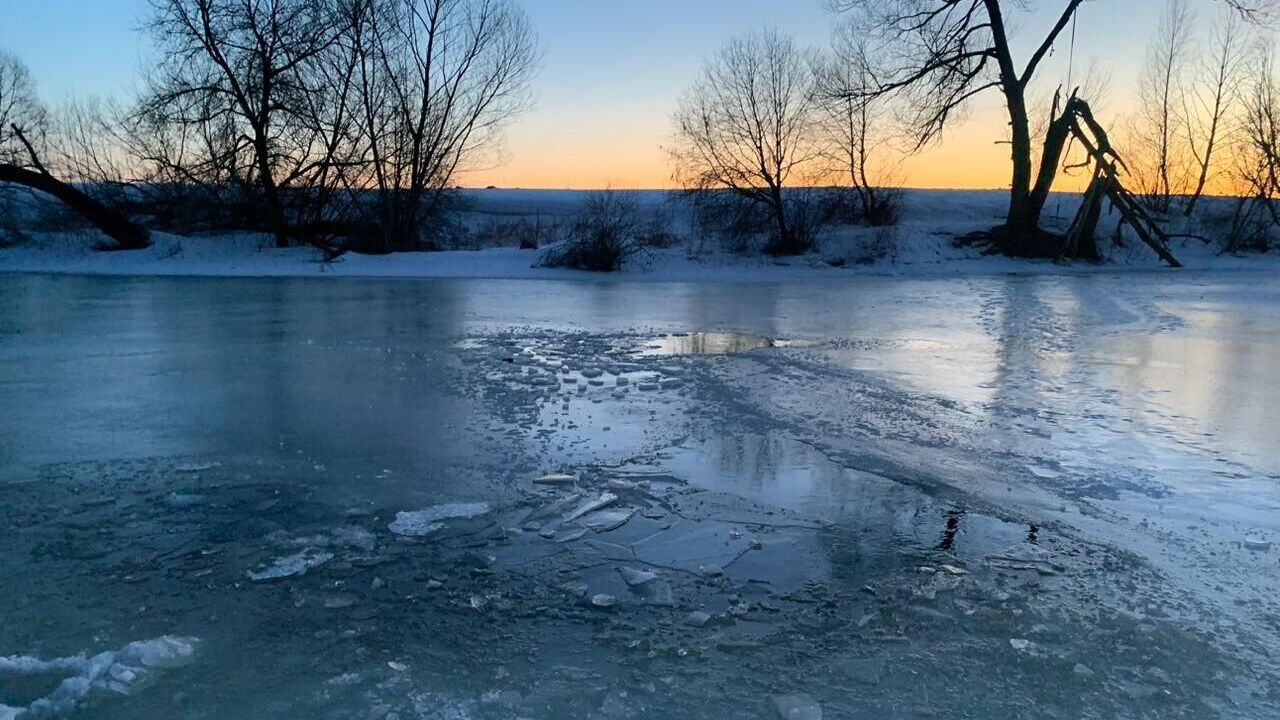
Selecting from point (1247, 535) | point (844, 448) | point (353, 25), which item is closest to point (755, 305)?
point (844, 448)

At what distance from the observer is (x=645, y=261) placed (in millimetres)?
26188

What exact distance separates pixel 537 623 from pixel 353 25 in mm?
26016

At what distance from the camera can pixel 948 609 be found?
3475 millimetres

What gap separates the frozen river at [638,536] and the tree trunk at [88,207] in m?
20.0

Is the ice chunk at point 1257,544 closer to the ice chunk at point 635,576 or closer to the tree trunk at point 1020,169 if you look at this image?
the ice chunk at point 635,576

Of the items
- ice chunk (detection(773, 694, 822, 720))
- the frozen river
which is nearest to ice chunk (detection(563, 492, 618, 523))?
the frozen river

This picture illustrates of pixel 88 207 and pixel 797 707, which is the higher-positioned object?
pixel 88 207

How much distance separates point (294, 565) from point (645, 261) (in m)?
22.7

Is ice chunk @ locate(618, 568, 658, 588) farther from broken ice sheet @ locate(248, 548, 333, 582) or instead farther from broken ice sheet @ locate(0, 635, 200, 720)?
broken ice sheet @ locate(0, 635, 200, 720)

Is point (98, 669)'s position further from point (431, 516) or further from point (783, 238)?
point (783, 238)

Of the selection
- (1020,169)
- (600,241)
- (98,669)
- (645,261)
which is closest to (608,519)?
(98,669)

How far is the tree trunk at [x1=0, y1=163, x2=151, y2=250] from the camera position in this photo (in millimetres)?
25422

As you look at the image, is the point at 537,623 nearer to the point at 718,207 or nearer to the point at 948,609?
the point at 948,609

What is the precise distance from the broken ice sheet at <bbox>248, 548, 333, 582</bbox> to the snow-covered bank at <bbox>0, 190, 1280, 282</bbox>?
19.4 m
